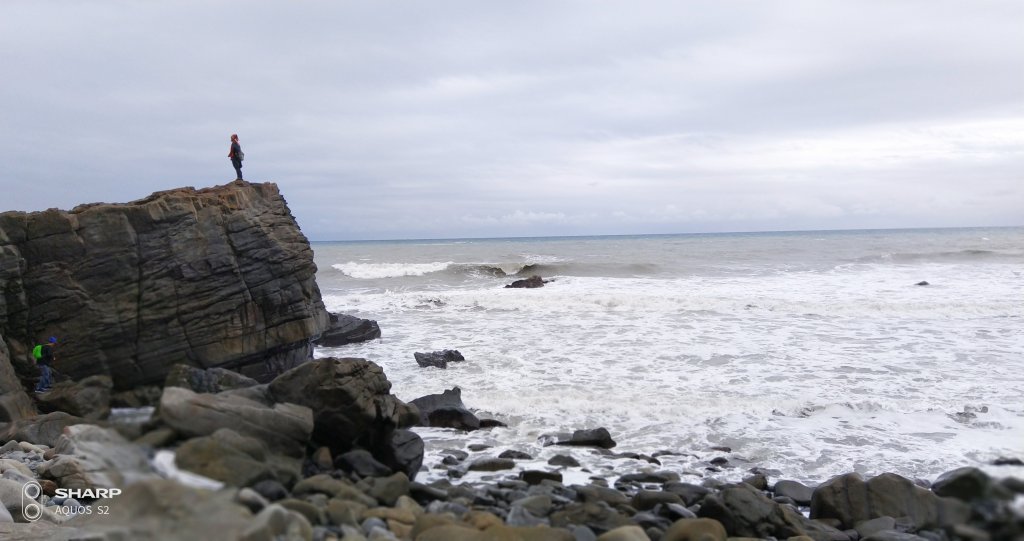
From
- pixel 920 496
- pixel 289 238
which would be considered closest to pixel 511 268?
pixel 289 238

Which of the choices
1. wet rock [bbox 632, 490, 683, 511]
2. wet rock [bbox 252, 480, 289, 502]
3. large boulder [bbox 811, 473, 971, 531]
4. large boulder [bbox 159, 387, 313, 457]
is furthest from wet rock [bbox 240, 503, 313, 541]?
large boulder [bbox 811, 473, 971, 531]

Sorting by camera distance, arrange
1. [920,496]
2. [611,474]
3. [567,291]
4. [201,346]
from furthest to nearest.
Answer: [567,291] < [201,346] < [611,474] < [920,496]

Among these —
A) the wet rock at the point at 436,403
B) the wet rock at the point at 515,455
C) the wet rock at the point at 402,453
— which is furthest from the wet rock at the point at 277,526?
the wet rock at the point at 436,403

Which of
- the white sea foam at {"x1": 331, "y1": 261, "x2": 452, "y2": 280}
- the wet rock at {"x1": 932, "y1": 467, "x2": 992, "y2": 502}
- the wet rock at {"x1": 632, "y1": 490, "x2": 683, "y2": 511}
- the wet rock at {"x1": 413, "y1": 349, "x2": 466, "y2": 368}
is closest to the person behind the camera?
the wet rock at {"x1": 932, "y1": 467, "x2": 992, "y2": 502}

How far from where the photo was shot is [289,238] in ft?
49.9

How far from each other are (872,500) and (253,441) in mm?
6993

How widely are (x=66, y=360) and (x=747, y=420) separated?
1250cm

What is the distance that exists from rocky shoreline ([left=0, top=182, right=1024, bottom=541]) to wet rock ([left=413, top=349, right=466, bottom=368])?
0.05 m

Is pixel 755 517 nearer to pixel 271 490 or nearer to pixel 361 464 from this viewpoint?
pixel 361 464

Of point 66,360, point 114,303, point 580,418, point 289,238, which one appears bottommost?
point 580,418

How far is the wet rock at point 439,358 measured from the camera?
16.5 m

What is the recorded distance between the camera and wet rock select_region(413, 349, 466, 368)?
16.5 metres

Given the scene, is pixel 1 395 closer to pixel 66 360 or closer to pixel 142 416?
pixel 66 360

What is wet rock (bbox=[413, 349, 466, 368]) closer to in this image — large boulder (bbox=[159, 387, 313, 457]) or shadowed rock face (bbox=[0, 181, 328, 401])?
shadowed rock face (bbox=[0, 181, 328, 401])
